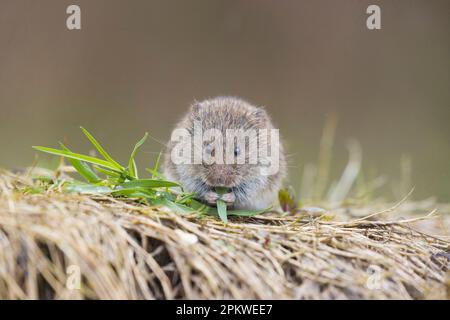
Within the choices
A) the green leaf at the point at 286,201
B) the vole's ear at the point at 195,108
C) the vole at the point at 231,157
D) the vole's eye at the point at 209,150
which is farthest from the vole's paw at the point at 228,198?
the vole's ear at the point at 195,108

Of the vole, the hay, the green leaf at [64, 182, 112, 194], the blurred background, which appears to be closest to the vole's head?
the vole

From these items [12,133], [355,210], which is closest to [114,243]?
[355,210]

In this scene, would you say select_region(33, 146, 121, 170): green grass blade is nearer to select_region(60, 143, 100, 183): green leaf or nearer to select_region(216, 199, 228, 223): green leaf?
select_region(60, 143, 100, 183): green leaf

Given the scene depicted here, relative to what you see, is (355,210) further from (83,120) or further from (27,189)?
(83,120)

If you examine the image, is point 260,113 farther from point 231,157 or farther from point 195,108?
point 231,157

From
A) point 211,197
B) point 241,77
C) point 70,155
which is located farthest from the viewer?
point 241,77

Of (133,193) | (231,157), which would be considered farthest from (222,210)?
(133,193)

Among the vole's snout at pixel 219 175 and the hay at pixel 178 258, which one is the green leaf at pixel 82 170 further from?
the vole's snout at pixel 219 175
